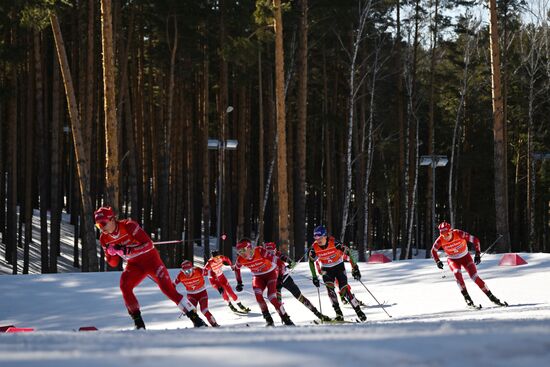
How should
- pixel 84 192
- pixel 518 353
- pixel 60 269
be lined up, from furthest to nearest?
pixel 60 269
pixel 84 192
pixel 518 353

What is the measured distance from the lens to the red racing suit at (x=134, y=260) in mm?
10453

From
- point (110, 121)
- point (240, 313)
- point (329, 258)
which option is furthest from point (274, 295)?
point (110, 121)

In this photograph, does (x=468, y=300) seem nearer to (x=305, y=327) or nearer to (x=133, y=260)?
(x=133, y=260)

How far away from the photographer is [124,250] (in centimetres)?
1045

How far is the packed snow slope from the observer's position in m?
4.01

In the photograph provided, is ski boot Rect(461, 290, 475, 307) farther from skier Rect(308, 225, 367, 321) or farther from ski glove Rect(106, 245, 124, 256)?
ski glove Rect(106, 245, 124, 256)

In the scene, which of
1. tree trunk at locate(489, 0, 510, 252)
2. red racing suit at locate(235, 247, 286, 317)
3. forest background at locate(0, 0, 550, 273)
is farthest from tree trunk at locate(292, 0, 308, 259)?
red racing suit at locate(235, 247, 286, 317)

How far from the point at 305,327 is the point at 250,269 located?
673 cm

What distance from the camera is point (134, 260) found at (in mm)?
10492

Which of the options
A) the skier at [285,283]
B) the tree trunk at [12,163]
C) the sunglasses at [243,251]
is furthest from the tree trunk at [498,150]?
the tree trunk at [12,163]

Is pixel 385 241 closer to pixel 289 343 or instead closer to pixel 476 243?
pixel 476 243

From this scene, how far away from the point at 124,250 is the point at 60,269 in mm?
22292

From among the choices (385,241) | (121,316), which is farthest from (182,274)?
(385,241)

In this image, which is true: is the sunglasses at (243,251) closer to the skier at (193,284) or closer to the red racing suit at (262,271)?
the red racing suit at (262,271)
